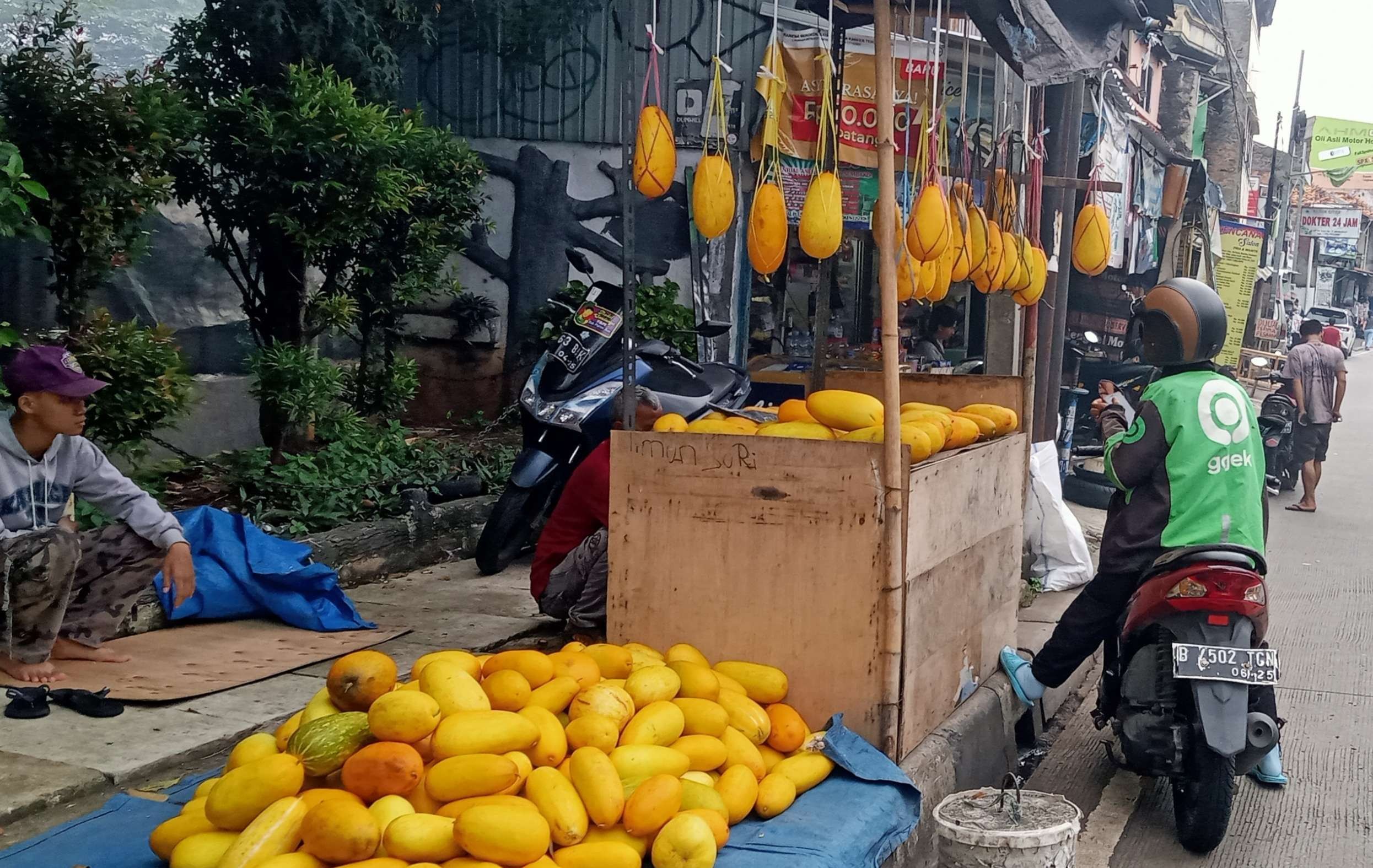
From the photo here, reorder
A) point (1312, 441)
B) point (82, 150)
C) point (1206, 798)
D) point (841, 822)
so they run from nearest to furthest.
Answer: point (841, 822) < point (1206, 798) < point (82, 150) < point (1312, 441)

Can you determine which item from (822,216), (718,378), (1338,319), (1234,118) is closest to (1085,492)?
(718,378)

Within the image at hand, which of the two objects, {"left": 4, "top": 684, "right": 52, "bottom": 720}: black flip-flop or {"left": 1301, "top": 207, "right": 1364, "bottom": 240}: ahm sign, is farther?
{"left": 1301, "top": 207, "right": 1364, "bottom": 240}: ahm sign

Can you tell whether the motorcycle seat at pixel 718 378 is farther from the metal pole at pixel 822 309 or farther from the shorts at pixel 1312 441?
the shorts at pixel 1312 441

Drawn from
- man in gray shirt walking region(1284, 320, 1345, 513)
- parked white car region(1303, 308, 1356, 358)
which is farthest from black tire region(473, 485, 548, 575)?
parked white car region(1303, 308, 1356, 358)

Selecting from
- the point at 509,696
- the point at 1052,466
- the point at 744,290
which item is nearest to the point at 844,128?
the point at 744,290

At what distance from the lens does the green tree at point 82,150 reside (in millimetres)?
4543

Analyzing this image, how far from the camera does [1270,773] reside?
4098 mm

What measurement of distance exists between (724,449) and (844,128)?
6690 millimetres

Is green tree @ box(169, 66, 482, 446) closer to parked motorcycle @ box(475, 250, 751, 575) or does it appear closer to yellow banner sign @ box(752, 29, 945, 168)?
parked motorcycle @ box(475, 250, 751, 575)

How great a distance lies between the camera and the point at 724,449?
3281 mm

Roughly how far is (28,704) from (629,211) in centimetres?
Answer: 247

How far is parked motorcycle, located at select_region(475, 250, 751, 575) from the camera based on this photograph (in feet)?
19.2

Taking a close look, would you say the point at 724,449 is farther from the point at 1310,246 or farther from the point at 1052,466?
the point at 1310,246

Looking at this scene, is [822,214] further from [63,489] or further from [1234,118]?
[1234,118]
